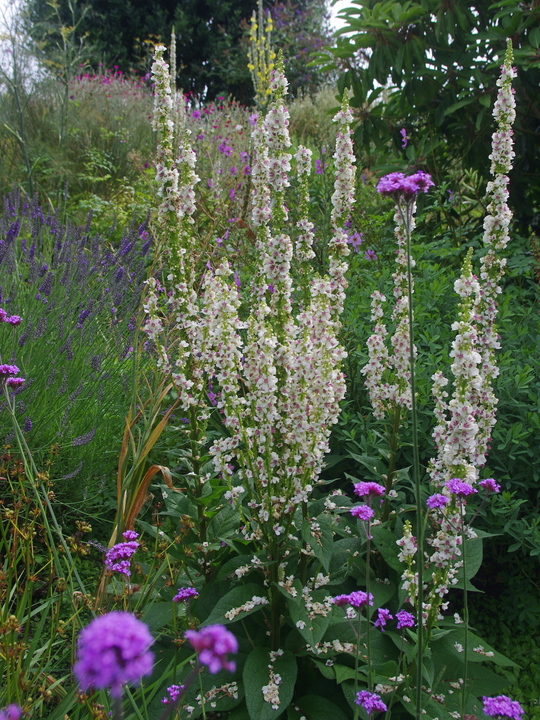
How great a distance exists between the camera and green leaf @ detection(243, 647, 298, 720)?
1927mm

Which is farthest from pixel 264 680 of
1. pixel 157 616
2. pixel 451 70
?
pixel 451 70

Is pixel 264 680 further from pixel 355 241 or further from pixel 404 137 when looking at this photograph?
pixel 404 137

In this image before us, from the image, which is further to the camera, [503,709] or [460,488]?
[460,488]

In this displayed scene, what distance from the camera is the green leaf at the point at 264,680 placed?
6.32 ft

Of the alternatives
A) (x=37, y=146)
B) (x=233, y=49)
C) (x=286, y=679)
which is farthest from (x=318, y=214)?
(x=233, y=49)

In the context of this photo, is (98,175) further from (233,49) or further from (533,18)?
(233,49)

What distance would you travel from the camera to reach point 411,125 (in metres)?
5.59

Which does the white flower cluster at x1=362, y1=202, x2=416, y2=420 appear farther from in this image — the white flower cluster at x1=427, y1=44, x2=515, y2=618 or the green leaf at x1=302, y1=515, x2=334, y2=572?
the green leaf at x1=302, y1=515, x2=334, y2=572

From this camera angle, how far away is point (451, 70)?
4.95 m

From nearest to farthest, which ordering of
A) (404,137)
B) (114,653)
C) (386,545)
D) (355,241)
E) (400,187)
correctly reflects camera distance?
1. (114,653)
2. (400,187)
3. (386,545)
4. (355,241)
5. (404,137)

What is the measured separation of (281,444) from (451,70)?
4064 mm

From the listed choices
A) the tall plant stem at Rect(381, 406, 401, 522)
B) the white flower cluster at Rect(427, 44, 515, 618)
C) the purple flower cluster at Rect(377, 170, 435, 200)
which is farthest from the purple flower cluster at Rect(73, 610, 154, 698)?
the tall plant stem at Rect(381, 406, 401, 522)

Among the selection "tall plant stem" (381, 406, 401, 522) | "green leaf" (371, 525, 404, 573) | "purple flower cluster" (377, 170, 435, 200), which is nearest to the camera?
"purple flower cluster" (377, 170, 435, 200)

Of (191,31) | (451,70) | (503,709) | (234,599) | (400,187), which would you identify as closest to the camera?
(503,709)
